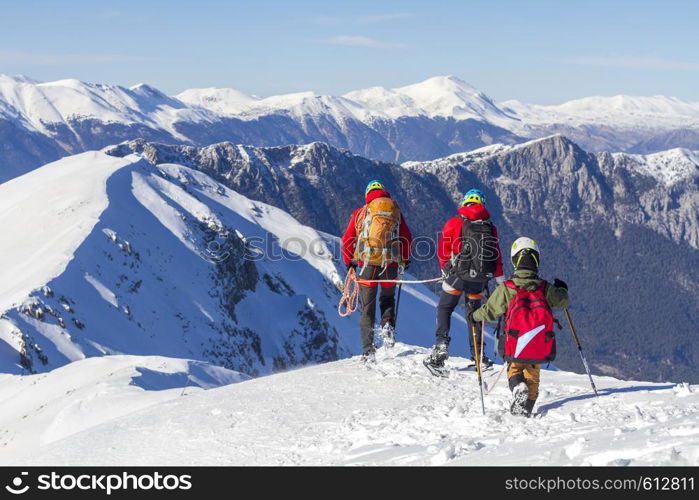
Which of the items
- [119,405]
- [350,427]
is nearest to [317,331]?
[119,405]

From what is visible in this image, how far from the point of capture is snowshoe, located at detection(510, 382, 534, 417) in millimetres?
10992

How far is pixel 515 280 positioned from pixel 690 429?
11.3 ft

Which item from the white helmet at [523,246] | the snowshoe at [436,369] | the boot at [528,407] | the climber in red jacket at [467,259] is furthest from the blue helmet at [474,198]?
the boot at [528,407]

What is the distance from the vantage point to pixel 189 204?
11031 cm

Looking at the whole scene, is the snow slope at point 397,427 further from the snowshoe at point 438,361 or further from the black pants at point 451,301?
the black pants at point 451,301

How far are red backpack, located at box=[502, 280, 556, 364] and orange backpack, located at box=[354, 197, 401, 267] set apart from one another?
4.33 m

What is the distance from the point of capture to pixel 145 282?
76.1 metres

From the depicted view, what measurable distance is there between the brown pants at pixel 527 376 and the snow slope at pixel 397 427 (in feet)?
1.47

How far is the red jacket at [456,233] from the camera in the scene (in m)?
13.6

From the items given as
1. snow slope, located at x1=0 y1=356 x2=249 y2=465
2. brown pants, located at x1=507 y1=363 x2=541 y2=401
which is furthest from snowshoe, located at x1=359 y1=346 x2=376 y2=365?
snow slope, located at x1=0 y1=356 x2=249 y2=465

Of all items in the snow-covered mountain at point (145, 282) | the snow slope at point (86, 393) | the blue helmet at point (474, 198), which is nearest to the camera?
the blue helmet at point (474, 198)

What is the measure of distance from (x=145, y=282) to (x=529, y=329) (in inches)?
2734

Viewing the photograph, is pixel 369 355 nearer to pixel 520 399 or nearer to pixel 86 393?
pixel 520 399
